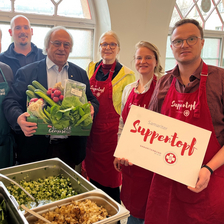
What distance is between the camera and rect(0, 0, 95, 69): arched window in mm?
2939

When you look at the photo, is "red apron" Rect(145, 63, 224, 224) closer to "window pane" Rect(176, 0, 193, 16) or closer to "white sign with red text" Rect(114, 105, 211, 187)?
"white sign with red text" Rect(114, 105, 211, 187)

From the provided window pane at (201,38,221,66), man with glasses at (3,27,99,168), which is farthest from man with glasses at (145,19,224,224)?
window pane at (201,38,221,66)

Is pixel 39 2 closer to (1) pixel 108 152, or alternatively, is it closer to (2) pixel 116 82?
(2) pixel 116 82

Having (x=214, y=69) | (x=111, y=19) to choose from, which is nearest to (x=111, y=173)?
(x=214, y=69)

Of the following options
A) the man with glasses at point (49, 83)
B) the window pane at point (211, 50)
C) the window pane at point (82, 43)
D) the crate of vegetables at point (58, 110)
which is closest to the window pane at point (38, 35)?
the window pane at point (82, 43)

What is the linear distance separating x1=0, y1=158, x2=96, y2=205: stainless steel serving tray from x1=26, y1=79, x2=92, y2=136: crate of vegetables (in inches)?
8.2

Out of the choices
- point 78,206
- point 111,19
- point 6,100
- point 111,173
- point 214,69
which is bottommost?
point 111,173

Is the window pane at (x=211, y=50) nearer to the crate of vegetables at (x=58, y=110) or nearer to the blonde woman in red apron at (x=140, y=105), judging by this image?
the blonde woman in red apron at (x=140, y=105)

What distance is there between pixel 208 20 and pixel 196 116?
3911 mm

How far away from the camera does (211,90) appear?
1.23m

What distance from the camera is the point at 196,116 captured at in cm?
122

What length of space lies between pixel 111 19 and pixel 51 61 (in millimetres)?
1578

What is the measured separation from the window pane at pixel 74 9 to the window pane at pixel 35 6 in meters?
0.14

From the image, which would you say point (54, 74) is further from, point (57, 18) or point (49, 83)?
point (57, 18)
